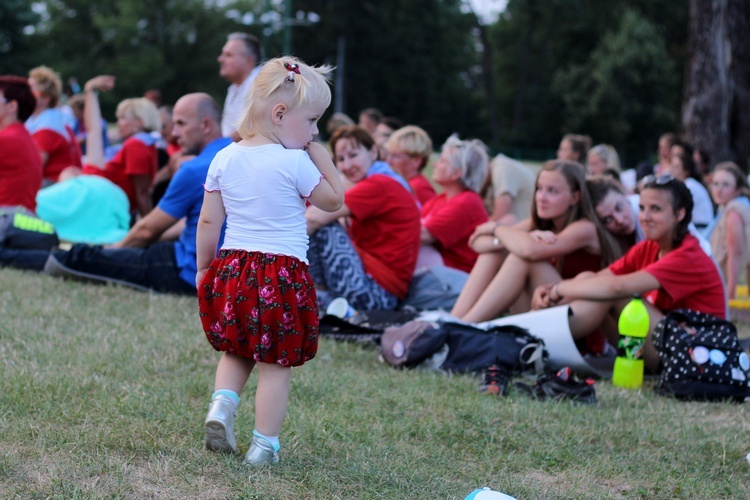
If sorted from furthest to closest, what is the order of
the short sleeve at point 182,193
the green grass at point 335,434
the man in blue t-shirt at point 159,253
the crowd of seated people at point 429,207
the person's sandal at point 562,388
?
the man in blue t-shirt at point 159,253, the short sleeve at point 182,193, the crowd of seated people at point 429,207, the person's sandal at point 562,388, the green grass at point 335,434

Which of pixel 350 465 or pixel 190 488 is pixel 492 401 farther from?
pixel 190 488

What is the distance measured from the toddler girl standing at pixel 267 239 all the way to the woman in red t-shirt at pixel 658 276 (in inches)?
105

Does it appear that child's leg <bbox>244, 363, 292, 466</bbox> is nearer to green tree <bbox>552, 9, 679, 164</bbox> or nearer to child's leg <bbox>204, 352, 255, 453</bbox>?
child's leg <bbox>204, 352, 255, 453</bbox>

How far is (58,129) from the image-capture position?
984cm

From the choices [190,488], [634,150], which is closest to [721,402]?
[190,488]

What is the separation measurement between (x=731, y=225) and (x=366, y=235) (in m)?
3.55

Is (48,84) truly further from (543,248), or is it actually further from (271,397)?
(271,397)

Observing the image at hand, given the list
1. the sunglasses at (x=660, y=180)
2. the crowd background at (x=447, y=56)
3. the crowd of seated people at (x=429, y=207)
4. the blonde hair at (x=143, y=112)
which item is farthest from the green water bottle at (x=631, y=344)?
the crowd background at (x=447, y=56)

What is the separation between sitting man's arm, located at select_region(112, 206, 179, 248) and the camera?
692cm

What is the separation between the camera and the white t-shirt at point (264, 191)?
3.23m

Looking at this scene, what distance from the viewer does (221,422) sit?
3277 mm

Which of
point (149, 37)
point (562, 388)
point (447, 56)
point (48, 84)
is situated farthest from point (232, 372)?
point (149, 37)

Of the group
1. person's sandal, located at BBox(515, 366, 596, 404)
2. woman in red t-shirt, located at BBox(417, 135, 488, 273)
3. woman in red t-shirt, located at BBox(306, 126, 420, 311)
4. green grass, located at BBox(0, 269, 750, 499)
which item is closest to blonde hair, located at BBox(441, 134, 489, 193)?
woman in red t-shirt, located at BBox(417, 135, 488, 273)

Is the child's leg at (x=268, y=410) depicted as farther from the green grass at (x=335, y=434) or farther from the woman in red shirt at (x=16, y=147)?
the woman in red shirt at (x=16, y=147)
